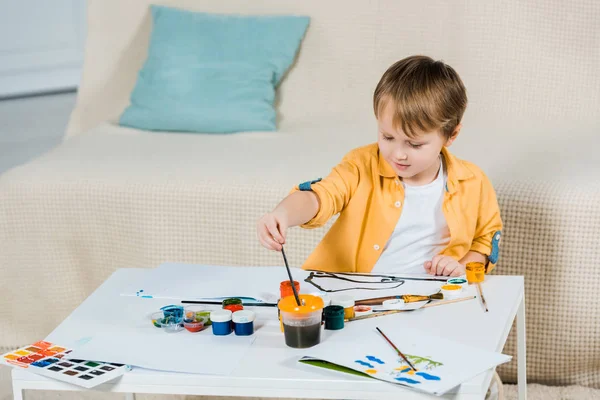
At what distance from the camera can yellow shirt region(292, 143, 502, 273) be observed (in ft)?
5.04

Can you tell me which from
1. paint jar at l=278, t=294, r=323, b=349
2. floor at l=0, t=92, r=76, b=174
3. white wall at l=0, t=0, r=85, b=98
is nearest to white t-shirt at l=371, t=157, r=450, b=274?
paint jar at l=278, t=294, r=323, b=349

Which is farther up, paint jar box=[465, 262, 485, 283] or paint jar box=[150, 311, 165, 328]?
paint jar box=[465, 262, 485, 283]

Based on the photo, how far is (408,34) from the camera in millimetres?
2514

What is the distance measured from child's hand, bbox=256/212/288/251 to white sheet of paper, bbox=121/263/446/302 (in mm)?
93

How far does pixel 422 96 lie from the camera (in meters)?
1.42

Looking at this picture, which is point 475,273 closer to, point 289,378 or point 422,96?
point 422,96

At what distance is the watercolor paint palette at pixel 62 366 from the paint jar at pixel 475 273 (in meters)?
0.56

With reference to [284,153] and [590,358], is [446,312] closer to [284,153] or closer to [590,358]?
[590,358]

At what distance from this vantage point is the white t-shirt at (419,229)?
5.08ft

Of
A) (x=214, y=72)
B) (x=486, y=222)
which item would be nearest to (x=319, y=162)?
(x=214, y=72)

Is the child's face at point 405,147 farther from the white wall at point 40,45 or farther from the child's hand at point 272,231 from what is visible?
the white wall at point 40,45

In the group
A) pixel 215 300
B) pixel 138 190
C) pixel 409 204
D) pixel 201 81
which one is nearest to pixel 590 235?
pixel 409 204

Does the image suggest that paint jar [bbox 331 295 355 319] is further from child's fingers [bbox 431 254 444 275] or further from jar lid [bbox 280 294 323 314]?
child's fingers [bbox 431 254 444 275]

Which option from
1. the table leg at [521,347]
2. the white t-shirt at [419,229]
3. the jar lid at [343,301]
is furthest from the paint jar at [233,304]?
the table leg at [521,347]
